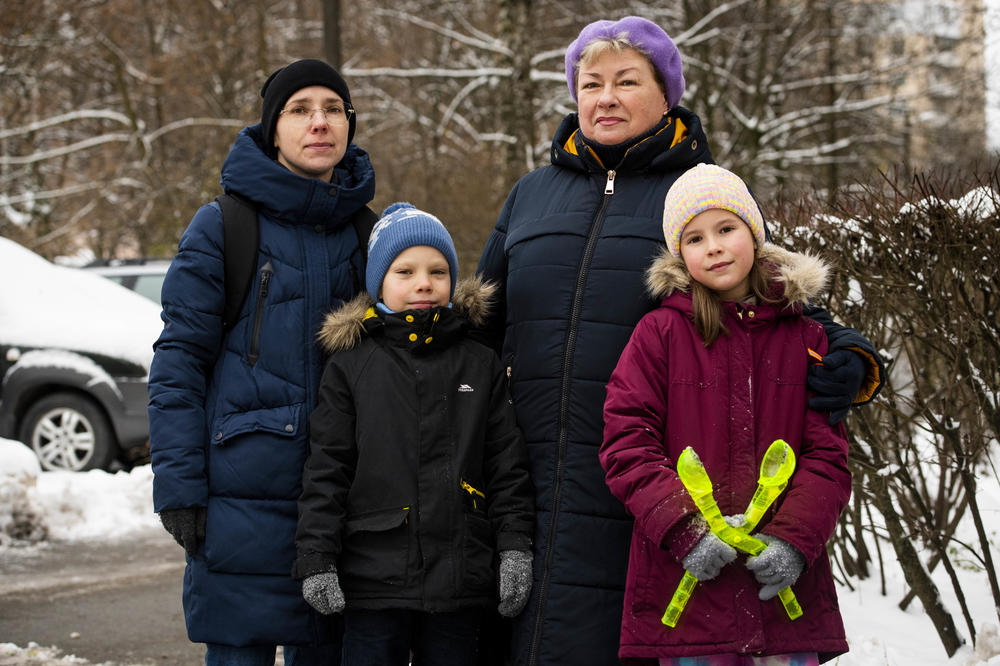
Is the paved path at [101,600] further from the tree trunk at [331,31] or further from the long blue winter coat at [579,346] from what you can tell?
the tree trunk at [331,31]

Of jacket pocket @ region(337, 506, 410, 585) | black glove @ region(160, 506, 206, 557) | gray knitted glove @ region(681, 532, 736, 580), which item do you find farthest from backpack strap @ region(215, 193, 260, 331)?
gray knitted glove @ region(681, 532, 736, 580)

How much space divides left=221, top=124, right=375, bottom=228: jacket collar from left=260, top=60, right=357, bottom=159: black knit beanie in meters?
0.06

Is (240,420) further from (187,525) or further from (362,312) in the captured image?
(362,312)

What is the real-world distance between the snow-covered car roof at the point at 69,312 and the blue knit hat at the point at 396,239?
541 cm

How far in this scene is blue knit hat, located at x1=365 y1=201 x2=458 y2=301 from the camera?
2838mm

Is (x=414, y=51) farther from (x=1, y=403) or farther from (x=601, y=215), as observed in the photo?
(x=601, y=215)

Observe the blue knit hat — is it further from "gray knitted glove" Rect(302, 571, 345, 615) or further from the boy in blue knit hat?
"gray knitted glove" Rect(302, 571, 345, 615)

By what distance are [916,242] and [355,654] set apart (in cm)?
242

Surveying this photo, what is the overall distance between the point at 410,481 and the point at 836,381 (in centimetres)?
112

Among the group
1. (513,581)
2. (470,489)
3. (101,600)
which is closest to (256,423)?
(470,489)

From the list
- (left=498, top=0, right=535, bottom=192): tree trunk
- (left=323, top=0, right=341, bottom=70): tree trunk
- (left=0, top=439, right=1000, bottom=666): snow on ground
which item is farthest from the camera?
(left=323, top=0, right=341, bottom=70): tree trunk

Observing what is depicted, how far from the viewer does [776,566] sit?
2.23 m

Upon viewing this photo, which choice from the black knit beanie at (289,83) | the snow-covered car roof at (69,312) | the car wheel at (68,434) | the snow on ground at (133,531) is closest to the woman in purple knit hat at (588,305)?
the black knit beanie at (289,83)

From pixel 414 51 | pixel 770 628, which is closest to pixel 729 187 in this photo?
pixel 770 628
